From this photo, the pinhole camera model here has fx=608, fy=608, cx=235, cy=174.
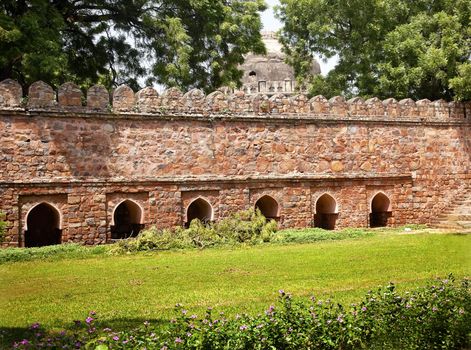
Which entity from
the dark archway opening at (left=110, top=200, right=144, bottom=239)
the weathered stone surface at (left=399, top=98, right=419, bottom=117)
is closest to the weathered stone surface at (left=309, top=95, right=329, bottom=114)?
the weathered stone surface at (left=399, top=98, right=419, bottom=117)

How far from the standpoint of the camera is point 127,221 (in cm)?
1659

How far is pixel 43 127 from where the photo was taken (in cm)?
1434

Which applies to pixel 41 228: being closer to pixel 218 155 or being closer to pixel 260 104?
pixel 218 155

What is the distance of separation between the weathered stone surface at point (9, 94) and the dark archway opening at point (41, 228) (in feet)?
9.98

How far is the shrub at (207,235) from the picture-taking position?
13.9m

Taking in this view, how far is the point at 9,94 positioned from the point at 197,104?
184 inches

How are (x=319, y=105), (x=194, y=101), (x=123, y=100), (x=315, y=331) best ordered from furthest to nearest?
1. (x=319, y=105)
2. (x=194, y=101)
3. (x=123, y=100)
4. (x=315, y=331)

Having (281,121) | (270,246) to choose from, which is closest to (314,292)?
(270,246)

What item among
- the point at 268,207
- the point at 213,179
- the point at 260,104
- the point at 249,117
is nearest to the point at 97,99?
the point at 213,179

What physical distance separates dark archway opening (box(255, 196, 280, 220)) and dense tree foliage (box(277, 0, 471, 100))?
733 cm

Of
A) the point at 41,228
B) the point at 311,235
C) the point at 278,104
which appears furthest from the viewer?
the point at 278,104

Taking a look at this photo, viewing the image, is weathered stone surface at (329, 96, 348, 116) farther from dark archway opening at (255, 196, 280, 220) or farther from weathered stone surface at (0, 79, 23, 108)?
weathered stone surface at (0, 79, 23, 108)

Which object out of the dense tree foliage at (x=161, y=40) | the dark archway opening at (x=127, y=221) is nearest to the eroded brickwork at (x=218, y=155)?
the dark archway opening at (x=127, y=221)

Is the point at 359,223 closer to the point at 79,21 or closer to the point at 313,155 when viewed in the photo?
the point at 313,155
